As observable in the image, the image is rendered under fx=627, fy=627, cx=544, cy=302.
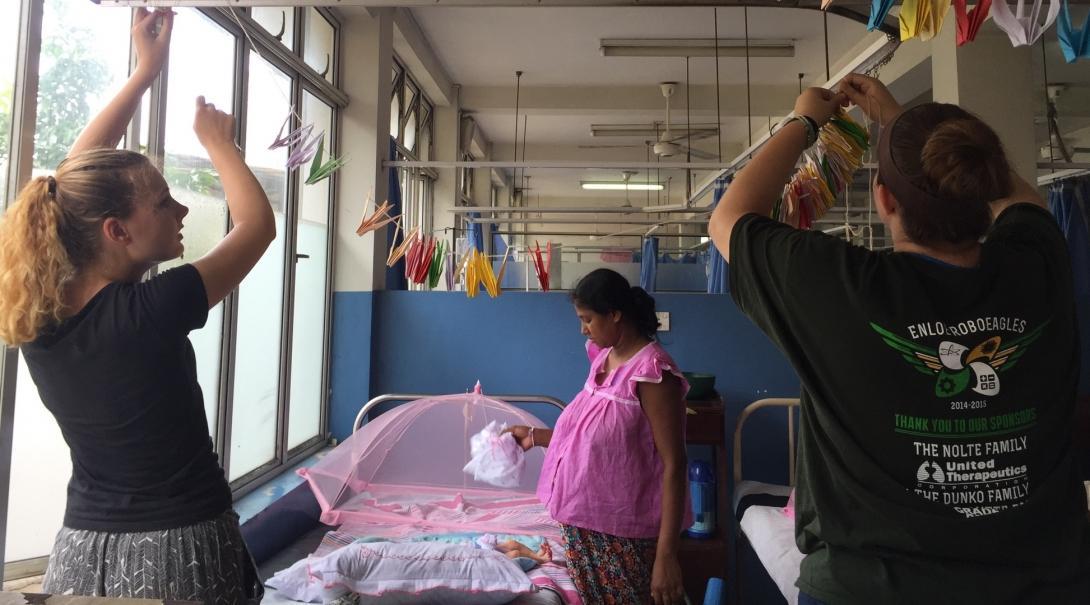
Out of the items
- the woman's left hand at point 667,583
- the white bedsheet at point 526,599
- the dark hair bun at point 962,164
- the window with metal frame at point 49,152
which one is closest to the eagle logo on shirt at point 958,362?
the dark hair bun at point 962,164

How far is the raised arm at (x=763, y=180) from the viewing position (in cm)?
93

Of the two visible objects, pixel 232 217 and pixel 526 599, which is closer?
pixel 232 217

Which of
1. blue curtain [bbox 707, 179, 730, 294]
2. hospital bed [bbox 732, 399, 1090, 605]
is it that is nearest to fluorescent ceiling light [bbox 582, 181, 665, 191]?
blue curtain [bbox 707, 179, 730, 294]

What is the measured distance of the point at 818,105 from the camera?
40.6 inches

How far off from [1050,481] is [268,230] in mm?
1219

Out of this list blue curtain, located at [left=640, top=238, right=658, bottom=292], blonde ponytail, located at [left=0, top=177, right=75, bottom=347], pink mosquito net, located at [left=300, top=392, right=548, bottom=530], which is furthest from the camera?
blue curtain, located at [left=640, top=238, right=658, bottom=292]

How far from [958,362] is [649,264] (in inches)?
188

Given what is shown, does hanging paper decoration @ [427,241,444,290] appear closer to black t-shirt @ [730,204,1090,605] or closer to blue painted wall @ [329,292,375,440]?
blue painted wall @ [329,292,375,440]

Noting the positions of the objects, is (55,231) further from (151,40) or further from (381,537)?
(381,537)

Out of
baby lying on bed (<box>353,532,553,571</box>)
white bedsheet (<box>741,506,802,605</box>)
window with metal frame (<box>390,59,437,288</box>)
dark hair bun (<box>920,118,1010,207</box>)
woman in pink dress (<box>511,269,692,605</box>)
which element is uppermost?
window with metal frame (<box>390,59,437,288</box>)

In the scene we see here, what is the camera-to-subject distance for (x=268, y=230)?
1.08 meters

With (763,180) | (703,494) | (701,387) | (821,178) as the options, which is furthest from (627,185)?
(763,180)

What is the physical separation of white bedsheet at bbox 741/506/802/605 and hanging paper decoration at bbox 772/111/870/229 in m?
1.01

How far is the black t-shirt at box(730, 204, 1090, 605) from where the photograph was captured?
2.61 feet
